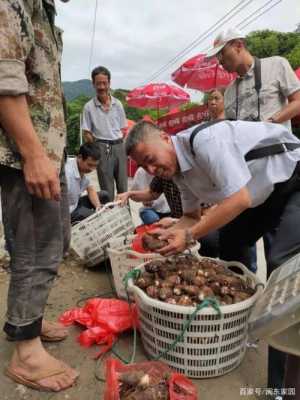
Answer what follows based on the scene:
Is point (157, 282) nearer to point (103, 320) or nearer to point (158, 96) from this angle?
point (103, 320)

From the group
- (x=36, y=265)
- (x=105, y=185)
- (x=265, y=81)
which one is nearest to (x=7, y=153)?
(x=36, y=265)

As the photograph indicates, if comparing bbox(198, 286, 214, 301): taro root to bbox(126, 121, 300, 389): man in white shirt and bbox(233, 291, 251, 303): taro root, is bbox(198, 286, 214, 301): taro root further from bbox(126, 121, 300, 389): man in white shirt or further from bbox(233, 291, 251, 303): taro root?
bbox(126, 121, 300, 389): man in white shirt

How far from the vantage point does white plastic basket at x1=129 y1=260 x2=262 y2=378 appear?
1.80 m

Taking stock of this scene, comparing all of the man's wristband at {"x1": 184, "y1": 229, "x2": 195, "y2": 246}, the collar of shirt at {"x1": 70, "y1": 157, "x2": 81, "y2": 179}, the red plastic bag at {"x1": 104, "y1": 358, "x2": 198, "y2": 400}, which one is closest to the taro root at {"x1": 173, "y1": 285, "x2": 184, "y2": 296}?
the man's wristband at {"x1": 184, "y1": 229, "x2": 195, "y2": 246}

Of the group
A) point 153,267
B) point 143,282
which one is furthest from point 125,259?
point 143,282

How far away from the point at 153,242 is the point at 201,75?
6.79 m

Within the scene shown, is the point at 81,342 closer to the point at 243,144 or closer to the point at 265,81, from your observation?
the point at 243,144

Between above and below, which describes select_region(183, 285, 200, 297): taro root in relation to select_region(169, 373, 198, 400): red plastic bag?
above

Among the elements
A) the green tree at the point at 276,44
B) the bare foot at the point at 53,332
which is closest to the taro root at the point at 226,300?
the bare foot at the point at 53,332

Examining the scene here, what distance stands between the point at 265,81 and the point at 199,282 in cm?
176

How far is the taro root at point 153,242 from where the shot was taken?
2123 mm

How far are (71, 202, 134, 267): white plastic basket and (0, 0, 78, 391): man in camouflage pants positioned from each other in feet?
4.90

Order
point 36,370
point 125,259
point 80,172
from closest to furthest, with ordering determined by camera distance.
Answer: point 36,370
point 125,259
point 80,172

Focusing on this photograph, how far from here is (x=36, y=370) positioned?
5.90ft
